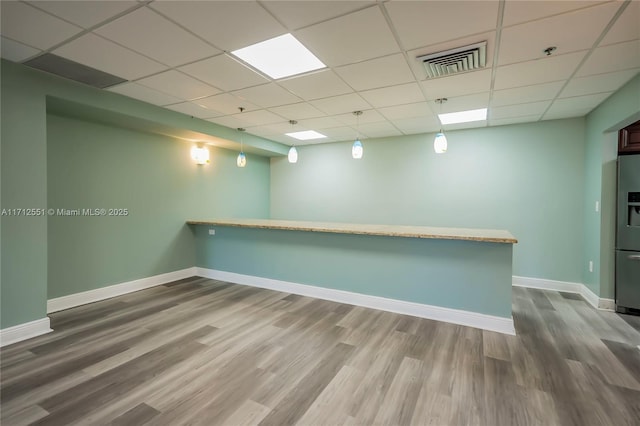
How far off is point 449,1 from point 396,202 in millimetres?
3849

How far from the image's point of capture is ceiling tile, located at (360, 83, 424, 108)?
3.08 metres

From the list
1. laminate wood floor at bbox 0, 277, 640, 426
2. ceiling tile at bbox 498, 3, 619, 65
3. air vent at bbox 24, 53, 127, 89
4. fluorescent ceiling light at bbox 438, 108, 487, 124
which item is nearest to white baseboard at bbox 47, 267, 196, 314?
laminate wood floor at bbox 0, 277, 640, 426

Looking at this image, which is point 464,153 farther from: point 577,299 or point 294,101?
point 294,101

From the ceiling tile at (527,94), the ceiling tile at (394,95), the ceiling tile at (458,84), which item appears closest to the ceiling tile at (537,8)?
the ceiling tile at (458,84)

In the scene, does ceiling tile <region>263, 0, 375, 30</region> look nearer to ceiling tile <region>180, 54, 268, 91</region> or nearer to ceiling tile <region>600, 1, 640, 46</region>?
ceiling tile <region>180, 54, 268, 91</region>

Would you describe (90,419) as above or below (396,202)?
below

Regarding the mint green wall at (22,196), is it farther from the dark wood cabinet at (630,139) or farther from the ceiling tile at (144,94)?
the dark wood cabinet at (630,139)

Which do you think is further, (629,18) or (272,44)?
(272,44)

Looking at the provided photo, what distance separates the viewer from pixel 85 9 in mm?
1842

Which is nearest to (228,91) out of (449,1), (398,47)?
(398,47)

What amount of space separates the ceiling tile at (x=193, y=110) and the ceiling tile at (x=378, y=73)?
6.88 feet

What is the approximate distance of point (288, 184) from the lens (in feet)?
21.6

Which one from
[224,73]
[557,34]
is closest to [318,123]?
[224,73]

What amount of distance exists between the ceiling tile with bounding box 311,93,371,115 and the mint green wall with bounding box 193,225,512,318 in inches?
66.8
